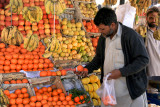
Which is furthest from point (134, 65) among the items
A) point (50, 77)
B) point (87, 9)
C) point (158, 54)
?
point (87, 9)

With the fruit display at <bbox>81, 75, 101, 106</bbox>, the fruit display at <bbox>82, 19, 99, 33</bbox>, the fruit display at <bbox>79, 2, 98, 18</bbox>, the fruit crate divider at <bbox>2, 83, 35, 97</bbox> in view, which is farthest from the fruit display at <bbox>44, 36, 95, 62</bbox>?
the fruit crate divider at <bbox>2, 83, 35, 97</bbox>

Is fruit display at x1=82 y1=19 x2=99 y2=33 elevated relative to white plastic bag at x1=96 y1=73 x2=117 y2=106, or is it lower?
elevated

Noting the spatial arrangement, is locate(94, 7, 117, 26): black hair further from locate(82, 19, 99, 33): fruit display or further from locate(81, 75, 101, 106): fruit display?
locate(82, 19, 99, 33): fruit display

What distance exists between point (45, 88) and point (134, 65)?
1.62 meters

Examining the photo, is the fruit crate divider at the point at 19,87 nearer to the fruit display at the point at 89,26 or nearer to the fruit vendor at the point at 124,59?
the fruit vendor at the point at 124,59

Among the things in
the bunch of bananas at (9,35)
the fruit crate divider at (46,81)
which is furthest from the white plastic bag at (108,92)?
the bunch of bananas at (9,35)

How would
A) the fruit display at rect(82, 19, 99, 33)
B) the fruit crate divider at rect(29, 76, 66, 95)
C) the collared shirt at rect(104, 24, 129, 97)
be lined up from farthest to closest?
the fruit display at rect(82, 19, 99, 33) < the fruit crate divider at rect(29, 76, 66, 95) < the collared shirt at rect(104, 24, 129, 97)

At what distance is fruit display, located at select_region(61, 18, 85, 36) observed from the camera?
467 centimetres

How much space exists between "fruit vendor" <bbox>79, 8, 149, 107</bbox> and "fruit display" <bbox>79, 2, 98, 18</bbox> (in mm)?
2922

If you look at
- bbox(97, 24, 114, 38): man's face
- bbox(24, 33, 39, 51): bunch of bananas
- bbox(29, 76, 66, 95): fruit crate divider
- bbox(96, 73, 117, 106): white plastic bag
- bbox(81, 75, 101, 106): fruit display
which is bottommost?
bbox(81, 75, 101, 106): fruit display

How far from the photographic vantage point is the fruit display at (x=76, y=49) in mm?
4289

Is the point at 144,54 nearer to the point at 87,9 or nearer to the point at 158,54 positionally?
the point at 158,54

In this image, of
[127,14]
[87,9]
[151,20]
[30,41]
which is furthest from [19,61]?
[87,9]

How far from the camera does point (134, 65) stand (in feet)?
6.86
